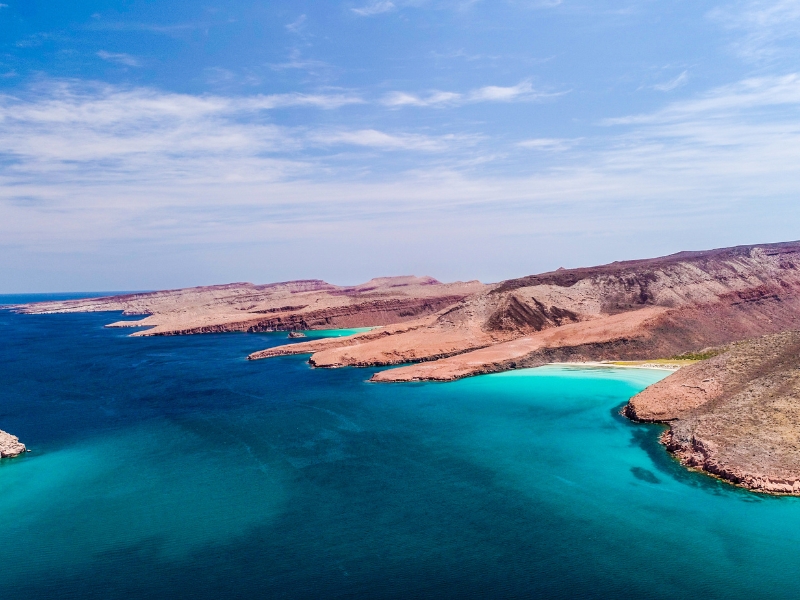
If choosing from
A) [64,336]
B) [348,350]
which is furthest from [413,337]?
[64,336]

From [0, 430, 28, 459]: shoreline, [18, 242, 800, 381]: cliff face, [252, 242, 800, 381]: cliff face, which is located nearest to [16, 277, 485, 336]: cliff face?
[18, 242, 800, 381]: cliff face

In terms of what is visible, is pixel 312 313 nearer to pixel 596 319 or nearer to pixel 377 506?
pixel 596 319

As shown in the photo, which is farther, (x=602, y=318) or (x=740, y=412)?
(x=602, y=318)

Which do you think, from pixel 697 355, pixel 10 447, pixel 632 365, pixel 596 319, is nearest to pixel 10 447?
pixel 10 447

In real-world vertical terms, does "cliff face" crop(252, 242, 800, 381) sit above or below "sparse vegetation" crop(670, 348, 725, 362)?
above

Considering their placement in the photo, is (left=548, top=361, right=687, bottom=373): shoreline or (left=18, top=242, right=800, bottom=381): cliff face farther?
(left=18, top=242, right=800, bottom=381): cliff face

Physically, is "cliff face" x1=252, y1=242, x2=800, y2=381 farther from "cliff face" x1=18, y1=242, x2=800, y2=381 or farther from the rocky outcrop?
the rocky outcrop

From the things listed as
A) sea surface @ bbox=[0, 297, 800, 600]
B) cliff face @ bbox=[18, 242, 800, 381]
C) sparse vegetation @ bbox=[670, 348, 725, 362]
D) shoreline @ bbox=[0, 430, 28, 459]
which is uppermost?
cliff face @ bbox=[18, 242, 800, 381]

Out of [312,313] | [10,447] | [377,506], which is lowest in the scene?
[377,506]
